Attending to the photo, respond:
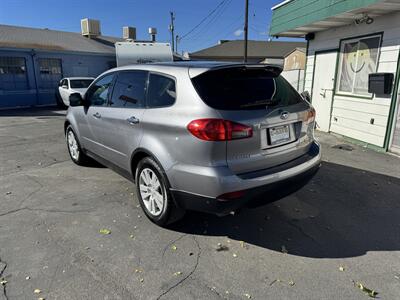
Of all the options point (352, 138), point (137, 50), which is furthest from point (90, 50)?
point (352, 138)

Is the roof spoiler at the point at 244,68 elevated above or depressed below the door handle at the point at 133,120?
above

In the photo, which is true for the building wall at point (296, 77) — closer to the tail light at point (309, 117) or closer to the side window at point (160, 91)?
the tail light at point (309, 117)

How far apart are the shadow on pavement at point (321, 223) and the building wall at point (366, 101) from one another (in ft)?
8.49

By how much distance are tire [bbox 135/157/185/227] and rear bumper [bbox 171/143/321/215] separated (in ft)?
0.58

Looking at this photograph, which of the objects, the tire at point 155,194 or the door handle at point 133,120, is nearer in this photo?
the tire at point 155,194

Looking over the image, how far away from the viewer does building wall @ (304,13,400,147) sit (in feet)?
20.2

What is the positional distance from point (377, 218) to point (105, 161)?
3.61m

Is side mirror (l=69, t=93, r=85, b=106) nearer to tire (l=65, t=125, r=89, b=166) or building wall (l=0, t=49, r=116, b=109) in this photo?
tire (l=65, t=125, r=89, b=166)

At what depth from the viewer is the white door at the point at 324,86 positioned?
8.09 meters

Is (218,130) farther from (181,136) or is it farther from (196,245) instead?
(196,245)

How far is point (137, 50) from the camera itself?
39.0ft

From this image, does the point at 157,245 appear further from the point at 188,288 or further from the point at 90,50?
the point at 90,50

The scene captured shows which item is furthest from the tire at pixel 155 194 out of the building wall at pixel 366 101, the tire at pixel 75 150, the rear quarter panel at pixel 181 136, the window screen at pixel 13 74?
the window screen at pixel 13 74

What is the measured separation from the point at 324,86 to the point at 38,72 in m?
15.1
